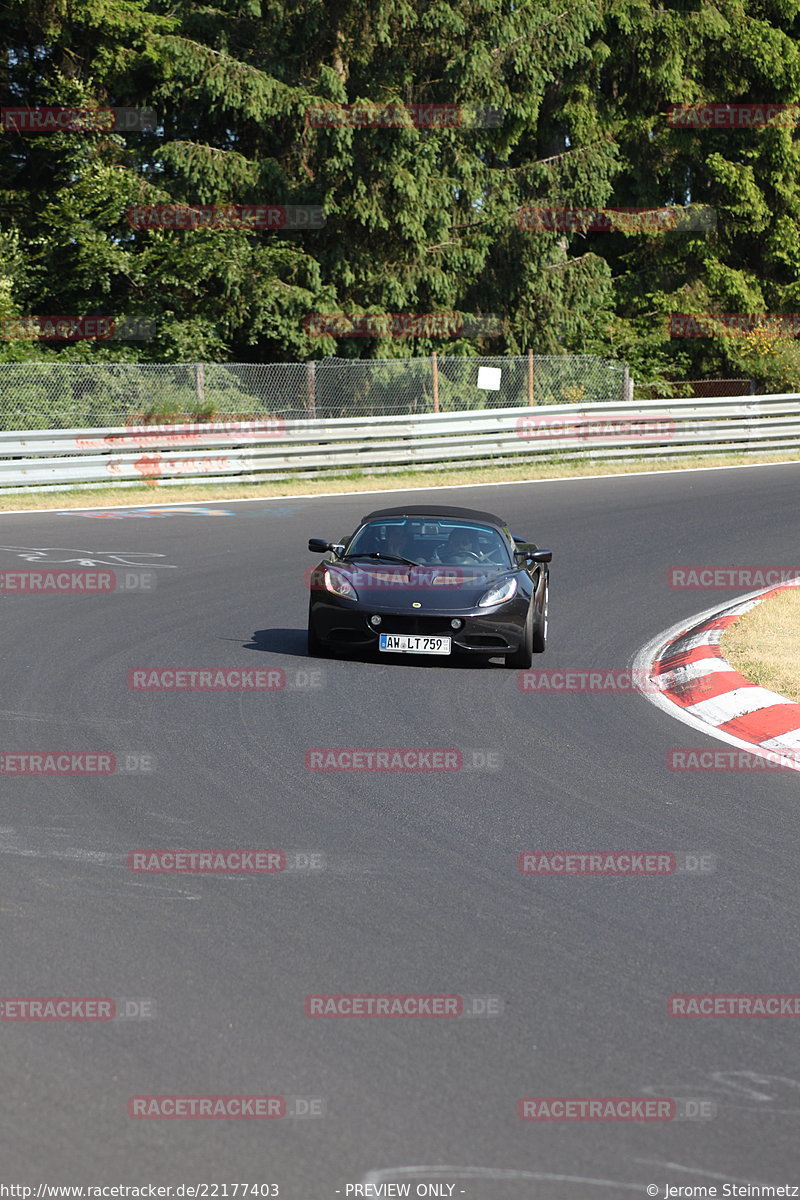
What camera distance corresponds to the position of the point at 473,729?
32.3 feet

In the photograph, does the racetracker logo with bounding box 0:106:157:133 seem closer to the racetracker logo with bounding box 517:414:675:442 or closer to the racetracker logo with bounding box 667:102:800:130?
the racetracker logo with bounding box 517:414:675:442

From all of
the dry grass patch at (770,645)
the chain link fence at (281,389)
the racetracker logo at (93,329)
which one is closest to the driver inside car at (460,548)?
the dry grass patch at (770,645)

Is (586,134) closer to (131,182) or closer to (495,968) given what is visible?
(131,182)

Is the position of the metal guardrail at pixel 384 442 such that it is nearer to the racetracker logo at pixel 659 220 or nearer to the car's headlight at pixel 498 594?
the racetracker logo at pixel 659 220

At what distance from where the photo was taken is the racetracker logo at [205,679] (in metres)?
11.1

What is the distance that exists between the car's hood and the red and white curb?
149 centimetres

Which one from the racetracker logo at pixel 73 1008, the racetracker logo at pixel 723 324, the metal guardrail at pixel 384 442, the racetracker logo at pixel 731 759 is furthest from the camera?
the racetracker logo at pixel 723 324

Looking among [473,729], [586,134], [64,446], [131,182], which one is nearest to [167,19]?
[131,182]

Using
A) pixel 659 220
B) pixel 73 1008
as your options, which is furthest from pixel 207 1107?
pixel 659 220

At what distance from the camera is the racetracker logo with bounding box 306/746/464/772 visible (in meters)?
8.74

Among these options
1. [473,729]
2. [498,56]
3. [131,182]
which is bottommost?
[473,729]

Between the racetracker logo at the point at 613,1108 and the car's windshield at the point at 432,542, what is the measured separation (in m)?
8.71

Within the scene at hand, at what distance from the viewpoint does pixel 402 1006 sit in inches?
201

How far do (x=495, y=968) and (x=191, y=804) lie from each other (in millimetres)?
2718
